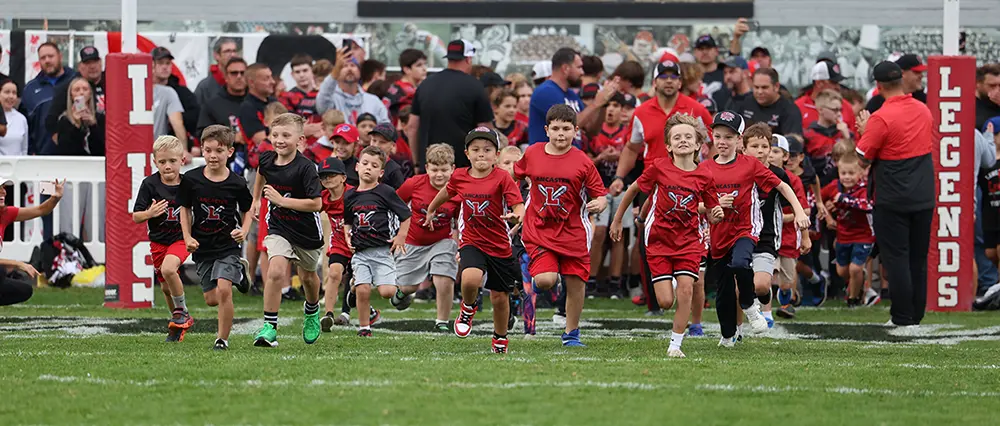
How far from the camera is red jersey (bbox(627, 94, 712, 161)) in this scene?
13.2 meters

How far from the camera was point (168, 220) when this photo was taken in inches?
436

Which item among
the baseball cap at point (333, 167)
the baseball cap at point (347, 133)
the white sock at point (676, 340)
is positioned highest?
the baseball cap at point (347, 133)

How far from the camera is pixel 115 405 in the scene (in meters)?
7.40

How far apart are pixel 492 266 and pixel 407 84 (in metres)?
7.15

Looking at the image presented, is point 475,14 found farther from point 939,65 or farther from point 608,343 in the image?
point 608,343

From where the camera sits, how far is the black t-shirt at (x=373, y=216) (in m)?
12.6

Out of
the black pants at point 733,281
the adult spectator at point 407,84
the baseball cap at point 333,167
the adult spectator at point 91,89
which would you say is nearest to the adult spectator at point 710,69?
the adult spectator at point 407,84

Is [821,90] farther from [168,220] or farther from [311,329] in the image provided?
[168,220]

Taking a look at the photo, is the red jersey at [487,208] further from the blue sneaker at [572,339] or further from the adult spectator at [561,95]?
the adult spectator at [561,95]

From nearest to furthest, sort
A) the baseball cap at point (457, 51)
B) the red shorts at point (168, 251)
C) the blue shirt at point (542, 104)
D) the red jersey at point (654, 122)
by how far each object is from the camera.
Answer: the red shorts at point (168, 251) → the red jersey at point (654, 122) → the blue shirt at point (542, 104) → the baseball cap at point (457, 51)

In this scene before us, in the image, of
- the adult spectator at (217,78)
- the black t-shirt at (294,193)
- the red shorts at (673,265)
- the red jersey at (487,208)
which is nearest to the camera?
the red shorts at (673,265)

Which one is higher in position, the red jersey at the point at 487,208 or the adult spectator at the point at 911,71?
the adult spectator at the point at 911,71

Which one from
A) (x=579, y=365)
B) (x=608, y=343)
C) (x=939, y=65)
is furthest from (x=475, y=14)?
(x=579, y=365)

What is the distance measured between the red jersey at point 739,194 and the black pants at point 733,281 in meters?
0.07
